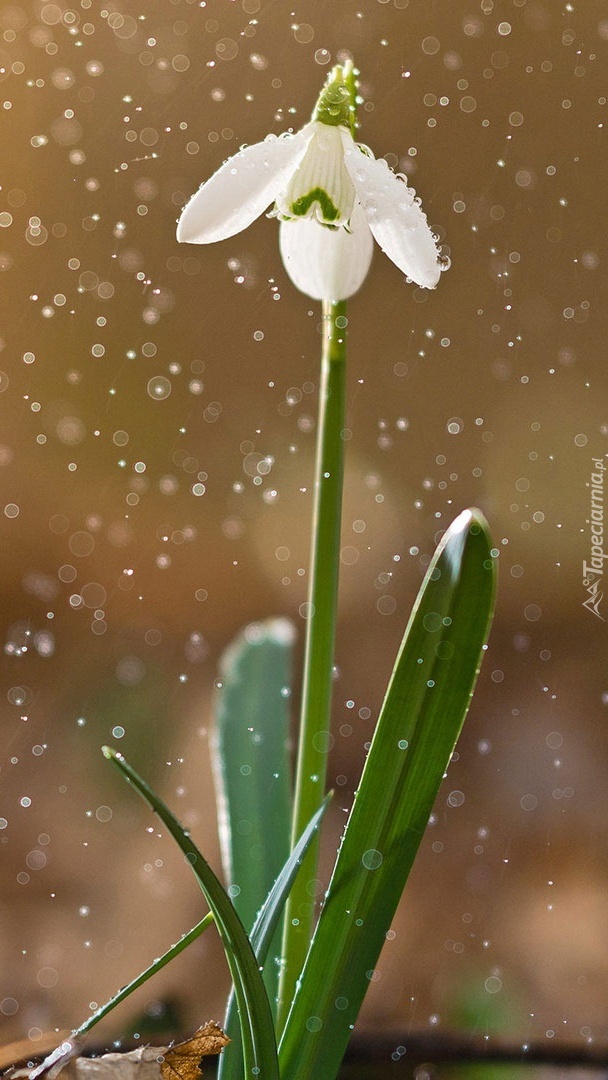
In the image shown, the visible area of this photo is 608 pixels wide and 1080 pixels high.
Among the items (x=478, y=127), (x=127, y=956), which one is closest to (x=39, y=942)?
(x=127, y=956)

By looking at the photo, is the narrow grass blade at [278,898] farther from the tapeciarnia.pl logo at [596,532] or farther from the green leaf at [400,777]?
the tapeciarnia.pl logo at [596,532]

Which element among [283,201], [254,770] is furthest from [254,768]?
[283,201]

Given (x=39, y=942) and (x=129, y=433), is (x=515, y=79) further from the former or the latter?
(x=39, y=942)

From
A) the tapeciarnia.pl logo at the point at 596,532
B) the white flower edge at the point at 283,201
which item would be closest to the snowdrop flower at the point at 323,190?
the white flower edge at the point at 283,201

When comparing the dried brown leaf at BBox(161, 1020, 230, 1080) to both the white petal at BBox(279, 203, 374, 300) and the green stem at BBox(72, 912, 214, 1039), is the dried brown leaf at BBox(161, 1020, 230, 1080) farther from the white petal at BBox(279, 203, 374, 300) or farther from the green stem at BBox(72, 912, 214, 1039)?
the white petal at BBox(279, 203, 374, 300)

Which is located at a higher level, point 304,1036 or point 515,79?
point 515,79

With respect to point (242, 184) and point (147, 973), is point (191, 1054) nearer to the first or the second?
point (147, 973)
